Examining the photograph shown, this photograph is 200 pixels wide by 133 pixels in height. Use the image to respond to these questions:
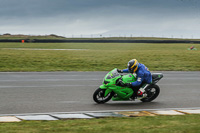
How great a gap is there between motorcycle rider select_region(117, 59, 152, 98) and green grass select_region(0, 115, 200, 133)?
2082 mm

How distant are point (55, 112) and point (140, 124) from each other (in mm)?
2496

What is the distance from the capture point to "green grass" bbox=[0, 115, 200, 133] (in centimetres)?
646

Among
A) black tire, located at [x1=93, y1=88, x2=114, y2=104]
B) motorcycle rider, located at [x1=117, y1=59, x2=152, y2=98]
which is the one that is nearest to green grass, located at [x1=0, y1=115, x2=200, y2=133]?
motorcycle rider, located at [x1=117, y1=59, x2=152, y2=98]

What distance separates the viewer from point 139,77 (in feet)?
32.9

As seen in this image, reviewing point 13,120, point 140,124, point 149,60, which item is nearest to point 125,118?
point 140,124

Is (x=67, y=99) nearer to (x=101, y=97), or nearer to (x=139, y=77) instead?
(x=101, y=97)

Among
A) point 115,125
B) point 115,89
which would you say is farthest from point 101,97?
point 115,125

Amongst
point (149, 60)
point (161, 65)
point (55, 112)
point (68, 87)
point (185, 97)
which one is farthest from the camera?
point (149, 60)

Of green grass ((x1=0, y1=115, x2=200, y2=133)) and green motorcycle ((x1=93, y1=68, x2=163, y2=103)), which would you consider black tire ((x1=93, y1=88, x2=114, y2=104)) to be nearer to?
green motorcycle ((x1=93, y1=68, x2=163, y2=103))

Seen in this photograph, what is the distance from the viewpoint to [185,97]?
11562mm

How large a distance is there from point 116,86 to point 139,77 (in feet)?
2.42

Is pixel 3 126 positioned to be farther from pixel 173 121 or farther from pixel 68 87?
pixel 68 87

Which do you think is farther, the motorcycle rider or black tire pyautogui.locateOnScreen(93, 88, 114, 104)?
black tire pyautogui.locateOnScreen(93, 88, 114, 104)

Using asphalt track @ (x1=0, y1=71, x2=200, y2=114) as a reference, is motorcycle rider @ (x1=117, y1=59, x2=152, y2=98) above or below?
above
